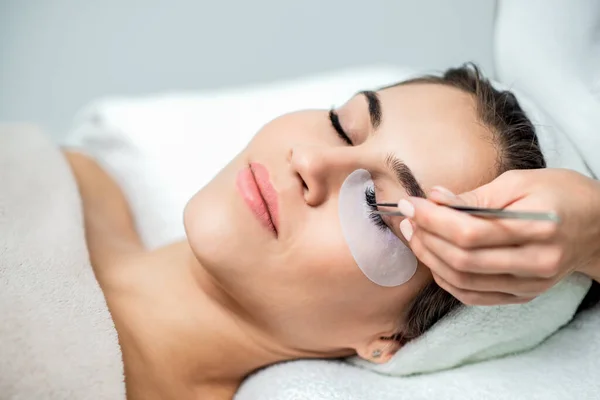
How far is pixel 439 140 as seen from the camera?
0.94 metres

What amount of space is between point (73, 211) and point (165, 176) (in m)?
0.38

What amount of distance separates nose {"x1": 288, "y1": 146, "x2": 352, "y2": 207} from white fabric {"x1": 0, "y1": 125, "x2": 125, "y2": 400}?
390 millimetres

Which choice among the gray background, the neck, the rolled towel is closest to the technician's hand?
the neck

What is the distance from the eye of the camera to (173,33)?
1922 millimetres

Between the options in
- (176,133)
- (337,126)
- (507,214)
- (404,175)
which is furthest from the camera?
(176,133)

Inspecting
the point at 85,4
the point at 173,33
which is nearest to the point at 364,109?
the point at 173,33

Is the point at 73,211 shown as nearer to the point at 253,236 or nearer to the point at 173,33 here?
the point at 253,236

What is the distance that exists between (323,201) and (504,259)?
1.03 ft

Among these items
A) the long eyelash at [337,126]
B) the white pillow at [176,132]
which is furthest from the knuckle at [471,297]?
the white pillow at [176,132]

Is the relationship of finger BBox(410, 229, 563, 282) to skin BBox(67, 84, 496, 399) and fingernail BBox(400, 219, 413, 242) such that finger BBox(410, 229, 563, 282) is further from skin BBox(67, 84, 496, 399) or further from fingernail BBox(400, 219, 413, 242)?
skin BBox(67, 84, 496, 399)

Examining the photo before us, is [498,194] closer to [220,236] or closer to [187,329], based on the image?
[220,236]

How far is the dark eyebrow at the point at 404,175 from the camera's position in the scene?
2.98ft

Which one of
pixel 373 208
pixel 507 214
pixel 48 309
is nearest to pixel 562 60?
pixel 373 208

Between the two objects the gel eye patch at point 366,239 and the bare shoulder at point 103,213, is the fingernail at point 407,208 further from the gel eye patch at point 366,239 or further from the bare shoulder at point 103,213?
the bare shoulder at point 103,213
